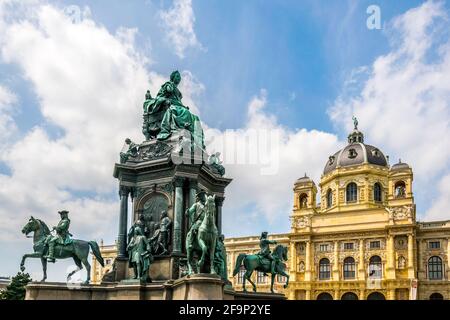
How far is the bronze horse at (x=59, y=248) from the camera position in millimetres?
15242

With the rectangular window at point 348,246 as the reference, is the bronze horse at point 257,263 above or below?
below

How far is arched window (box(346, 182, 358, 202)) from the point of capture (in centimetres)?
7219

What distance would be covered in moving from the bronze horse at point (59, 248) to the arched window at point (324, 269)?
56150 millimetres

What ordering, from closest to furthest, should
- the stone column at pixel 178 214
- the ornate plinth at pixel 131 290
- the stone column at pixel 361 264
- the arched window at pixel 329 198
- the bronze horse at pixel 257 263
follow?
the ornate plinth at pixel 131 290
the stone column at pixel 178 214
the bronze horse at pixel 257 263
the stone column at pixel 361 264
the arched window at pixel 329 198

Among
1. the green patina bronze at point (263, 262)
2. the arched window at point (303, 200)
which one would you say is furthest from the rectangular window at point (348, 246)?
the green patina bronze at point (263, 262)

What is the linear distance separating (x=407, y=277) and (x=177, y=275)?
54030 mm

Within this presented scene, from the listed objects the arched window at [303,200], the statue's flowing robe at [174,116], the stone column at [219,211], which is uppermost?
the arched window at [303,200]

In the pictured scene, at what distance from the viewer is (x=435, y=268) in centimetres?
6231

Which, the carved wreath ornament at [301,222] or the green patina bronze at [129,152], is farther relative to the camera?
the carved wreath ornament at [301,222]

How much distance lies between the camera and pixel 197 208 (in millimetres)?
13266

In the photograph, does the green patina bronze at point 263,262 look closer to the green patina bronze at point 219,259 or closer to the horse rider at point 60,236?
the green patina bronze at point 219,259

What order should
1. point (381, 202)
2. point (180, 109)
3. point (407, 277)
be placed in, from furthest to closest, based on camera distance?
point (381, 202), point (407, 277), point (180, 109)
